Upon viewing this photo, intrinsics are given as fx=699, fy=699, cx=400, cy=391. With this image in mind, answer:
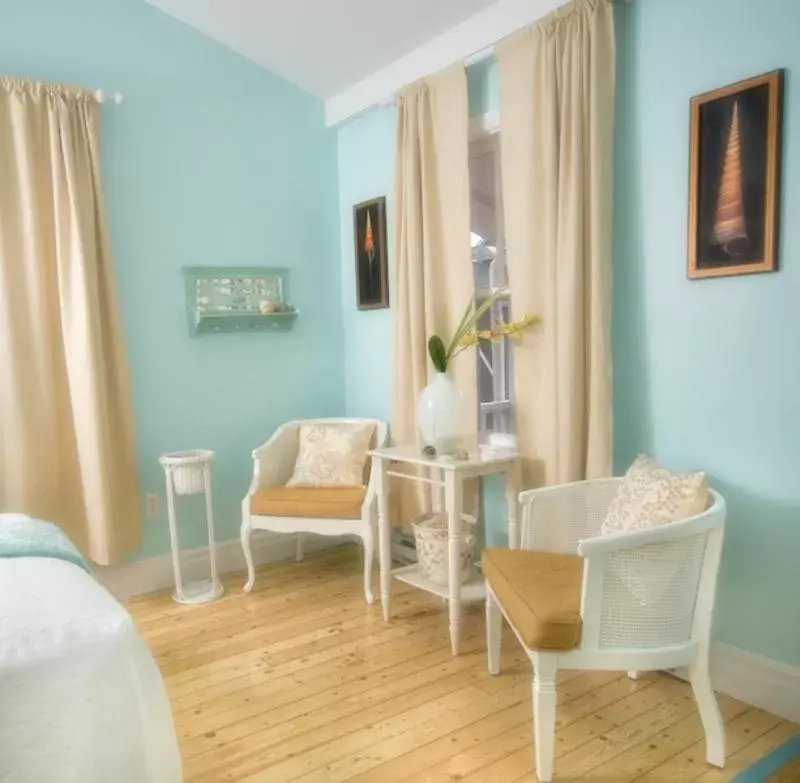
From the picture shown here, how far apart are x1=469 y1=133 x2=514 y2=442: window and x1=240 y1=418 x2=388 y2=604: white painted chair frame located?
0.59 meters

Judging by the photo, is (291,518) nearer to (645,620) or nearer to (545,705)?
(545,705)

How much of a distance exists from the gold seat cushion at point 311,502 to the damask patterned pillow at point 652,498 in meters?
1.27

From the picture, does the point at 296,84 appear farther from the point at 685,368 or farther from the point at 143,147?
the point at 685,368

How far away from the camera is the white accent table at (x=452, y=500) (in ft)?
8.61

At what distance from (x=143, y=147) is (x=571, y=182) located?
209 cm

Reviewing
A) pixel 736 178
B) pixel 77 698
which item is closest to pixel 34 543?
pixel 77 698

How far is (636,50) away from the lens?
2.43m

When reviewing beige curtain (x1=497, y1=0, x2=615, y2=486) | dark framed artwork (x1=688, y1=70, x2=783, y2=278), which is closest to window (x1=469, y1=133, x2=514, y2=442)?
beige curtain (x1=497, y1=0, x2=615, y2=486)

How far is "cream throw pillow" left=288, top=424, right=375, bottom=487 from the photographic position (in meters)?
3.44

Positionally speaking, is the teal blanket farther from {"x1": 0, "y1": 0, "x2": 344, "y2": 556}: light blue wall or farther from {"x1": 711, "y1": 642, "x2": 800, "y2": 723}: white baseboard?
{"x1": 711, "y1": 642, "x2": 800, "y2": 723}: white baseboard

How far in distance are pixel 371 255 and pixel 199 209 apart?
913 mm

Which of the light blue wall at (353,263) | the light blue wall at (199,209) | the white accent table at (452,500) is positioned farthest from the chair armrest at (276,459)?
the white accent table at (452,500)

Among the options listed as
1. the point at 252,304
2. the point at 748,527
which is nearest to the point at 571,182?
the point at 748,527

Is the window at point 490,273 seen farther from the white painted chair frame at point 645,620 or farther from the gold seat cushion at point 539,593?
the white painted chair frame at point 645,620
